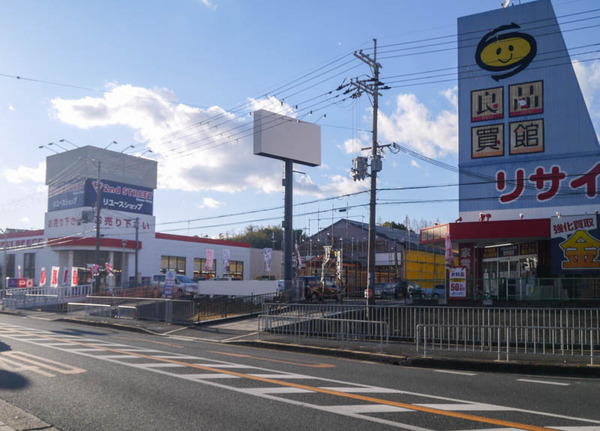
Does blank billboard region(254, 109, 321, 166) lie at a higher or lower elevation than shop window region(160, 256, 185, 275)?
higher

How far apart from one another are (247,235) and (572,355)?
4084 inches

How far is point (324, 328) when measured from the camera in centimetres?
1969

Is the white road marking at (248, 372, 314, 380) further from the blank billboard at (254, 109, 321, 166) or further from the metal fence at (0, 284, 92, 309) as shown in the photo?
the blank billboard at (254, 109, 321, 166)

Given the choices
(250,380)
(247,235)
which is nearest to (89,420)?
(250,380)

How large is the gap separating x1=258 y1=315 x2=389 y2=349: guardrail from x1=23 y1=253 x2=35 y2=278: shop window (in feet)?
173

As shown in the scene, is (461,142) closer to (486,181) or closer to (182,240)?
(486,181)

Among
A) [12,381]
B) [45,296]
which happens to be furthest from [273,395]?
[45,296]

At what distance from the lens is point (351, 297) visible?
4294cm

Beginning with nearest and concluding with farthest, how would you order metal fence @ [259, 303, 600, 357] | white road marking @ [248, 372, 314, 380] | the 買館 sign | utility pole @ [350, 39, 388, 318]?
1. white road marking @ [248, 372, 314, 380]
2. metal fence @ [259, 303, 600, 357]
3. utility pole @ [350, 39, 388, 318]
4. the 買館 sign

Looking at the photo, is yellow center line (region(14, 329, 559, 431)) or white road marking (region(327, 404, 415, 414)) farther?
white road marking (region(327, 404, 415, 414))

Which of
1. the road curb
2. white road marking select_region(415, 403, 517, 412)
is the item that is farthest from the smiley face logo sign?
white road marking select_region(415, 403, 517, 412)

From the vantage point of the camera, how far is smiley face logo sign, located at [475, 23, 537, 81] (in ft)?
121

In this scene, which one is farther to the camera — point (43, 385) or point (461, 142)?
point (461, 142)

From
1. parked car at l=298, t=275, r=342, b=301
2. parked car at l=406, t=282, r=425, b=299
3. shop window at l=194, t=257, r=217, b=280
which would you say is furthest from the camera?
shop window at l=194, t=257, r=217, b=280
